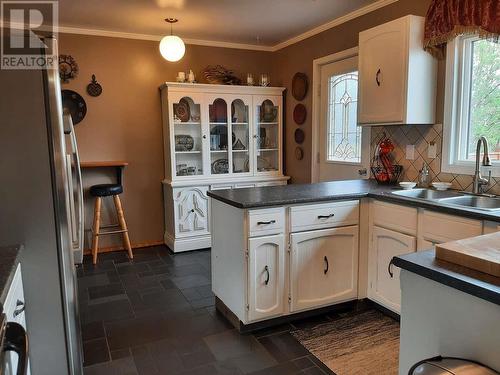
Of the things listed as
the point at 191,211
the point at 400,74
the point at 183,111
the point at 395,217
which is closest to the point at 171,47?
the point at 183,111

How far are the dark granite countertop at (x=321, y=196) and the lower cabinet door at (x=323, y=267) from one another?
238 millimetres

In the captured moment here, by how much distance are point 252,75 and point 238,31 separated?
2.49 feet

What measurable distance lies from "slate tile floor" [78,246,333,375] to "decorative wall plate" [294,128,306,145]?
1.90m

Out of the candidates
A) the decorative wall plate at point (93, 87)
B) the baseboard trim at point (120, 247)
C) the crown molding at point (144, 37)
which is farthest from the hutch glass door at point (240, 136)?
the decorative wall plate at point (93, 87)

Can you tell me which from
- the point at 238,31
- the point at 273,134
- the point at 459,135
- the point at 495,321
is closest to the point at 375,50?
the point at 459,135

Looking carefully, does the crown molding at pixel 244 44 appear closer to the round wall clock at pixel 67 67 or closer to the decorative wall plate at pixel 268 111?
the round wall clock at pixel 67 67

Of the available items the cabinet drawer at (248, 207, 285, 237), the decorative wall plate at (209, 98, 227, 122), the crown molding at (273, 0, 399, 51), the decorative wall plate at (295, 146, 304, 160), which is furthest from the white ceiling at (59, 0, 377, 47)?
the cabinet drawer at (248, 207, 285, 237)

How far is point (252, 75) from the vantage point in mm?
4871

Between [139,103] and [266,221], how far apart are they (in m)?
2.65

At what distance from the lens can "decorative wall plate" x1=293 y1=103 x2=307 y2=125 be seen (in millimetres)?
4397

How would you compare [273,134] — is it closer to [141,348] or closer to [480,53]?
[480,53]

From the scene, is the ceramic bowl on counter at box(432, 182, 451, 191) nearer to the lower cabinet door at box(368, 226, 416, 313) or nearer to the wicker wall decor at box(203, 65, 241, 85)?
the lower cabinet door at box(368, 226, 416, 313)

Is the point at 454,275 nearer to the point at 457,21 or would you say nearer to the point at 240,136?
the point at 457,21

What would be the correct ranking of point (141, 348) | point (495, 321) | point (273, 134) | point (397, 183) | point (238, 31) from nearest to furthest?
point (495, 321)
point (141, 348)
point (397, 183)
point (238, 31)
point (273, 134)
